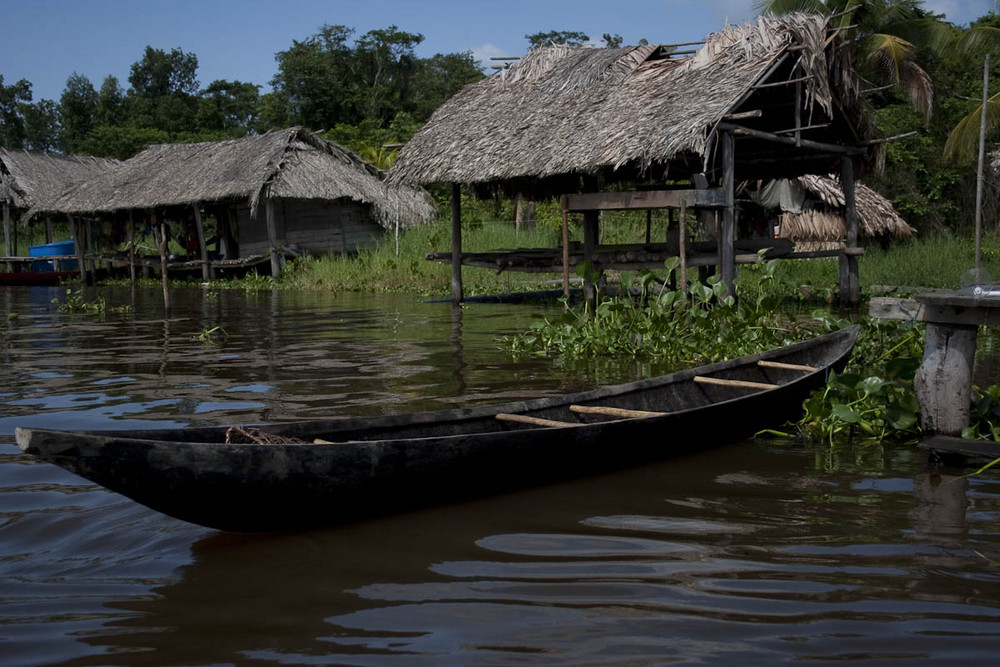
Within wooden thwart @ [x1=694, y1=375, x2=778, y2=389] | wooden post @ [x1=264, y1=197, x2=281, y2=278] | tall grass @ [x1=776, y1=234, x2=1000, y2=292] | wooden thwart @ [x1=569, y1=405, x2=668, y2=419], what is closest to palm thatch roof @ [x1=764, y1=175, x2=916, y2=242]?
tall grass @ [x1=776, y1=234, x2=1000, y2=292]

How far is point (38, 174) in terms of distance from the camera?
2505 centimetres

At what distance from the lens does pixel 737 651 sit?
240 cm

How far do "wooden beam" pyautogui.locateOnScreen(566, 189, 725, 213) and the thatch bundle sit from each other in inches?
295

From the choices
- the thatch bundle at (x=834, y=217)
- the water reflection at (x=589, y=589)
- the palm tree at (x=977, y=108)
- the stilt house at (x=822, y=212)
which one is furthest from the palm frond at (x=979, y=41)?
the water reflection at (x=589, y=589)

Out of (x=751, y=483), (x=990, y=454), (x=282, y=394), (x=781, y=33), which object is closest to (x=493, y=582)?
(x=751, y=483)

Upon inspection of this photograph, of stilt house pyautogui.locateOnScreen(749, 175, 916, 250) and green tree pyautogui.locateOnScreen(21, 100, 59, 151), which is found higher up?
green tree pyautogui.locateOnScreen(21, 100, 59, 151)

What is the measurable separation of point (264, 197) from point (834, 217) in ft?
40.1

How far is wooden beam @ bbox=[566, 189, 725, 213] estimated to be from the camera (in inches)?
366

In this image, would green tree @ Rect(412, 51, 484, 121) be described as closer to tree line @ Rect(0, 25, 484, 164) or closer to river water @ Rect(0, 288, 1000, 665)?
tree line @ Rect(0, 25, 484, 164)

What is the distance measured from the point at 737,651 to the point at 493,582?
853 mm

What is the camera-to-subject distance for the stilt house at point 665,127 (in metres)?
9.68

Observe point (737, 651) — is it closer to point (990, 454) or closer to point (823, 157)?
point (990, 454)

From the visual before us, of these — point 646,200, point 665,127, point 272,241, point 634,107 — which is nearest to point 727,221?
point 646,200

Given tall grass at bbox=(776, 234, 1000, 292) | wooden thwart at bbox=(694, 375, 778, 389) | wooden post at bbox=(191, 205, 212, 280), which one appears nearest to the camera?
wooden thwart at bbox=(694, 375, 778, 389)
